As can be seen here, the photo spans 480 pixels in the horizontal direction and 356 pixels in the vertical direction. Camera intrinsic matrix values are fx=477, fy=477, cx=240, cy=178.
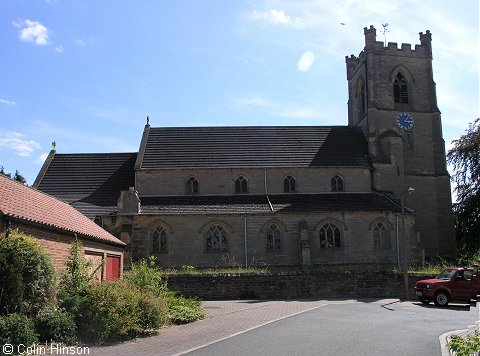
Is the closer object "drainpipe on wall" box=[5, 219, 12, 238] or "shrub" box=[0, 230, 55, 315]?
"shrub" box=[0, 230, 55, 315]

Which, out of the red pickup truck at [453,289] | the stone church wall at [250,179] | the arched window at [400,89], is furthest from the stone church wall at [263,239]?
the arched window at [400,89]

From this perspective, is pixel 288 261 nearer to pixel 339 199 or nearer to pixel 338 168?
pixel 339 199

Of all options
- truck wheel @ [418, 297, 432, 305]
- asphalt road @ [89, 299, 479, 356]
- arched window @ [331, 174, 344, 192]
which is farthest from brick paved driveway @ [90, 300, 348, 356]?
arched window @ [331, 174, 344, 192]

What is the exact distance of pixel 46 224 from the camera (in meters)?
14.1

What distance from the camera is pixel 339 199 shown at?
3544 cm

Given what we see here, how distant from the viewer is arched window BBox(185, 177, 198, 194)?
120 ft

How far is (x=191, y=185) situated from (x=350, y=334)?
81.2 ft

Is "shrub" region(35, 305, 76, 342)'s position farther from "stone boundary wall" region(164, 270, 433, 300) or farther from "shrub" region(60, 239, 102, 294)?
"stone boundary wall" region(164, 270, 433, 300)

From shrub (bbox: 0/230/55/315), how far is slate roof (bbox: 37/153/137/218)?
21143 mm

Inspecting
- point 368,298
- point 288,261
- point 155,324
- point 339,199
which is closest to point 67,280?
point 155,324

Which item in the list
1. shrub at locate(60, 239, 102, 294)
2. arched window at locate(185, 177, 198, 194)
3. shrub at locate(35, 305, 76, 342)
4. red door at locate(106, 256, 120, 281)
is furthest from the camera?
arched window at locate(185, 177, 198, 194)

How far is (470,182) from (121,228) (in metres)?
30.7

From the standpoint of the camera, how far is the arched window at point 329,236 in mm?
33469

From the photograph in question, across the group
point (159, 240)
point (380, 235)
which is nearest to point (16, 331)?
point (159, 240)
